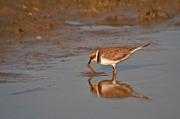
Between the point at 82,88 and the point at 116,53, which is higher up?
the point at 116,53

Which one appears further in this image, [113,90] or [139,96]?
[113,90]

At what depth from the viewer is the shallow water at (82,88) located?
806 cm

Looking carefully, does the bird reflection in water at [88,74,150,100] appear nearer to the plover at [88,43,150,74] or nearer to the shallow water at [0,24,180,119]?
the shallow water at [0,24,180,119]

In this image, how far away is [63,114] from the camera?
315 inches

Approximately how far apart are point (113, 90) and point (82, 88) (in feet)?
1.41

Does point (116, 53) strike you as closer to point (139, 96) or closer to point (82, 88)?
point (82, 88)

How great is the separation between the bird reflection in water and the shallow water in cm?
10

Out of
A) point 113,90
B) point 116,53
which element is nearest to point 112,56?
point 116,53

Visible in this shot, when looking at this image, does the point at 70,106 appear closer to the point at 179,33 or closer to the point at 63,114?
the point at 63,114

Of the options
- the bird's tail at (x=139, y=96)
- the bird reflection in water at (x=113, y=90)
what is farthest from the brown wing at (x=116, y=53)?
the bird's tail at (x=139, y=96)

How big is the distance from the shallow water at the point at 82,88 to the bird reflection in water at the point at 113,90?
98mm

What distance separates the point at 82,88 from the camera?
934cm

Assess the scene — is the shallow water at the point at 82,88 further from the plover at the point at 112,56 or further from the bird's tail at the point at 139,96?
the plover at the point at 112,56

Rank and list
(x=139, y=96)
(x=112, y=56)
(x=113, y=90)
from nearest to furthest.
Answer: (x=139, y=96), (x=113, y=90), (x=112, y=56)
